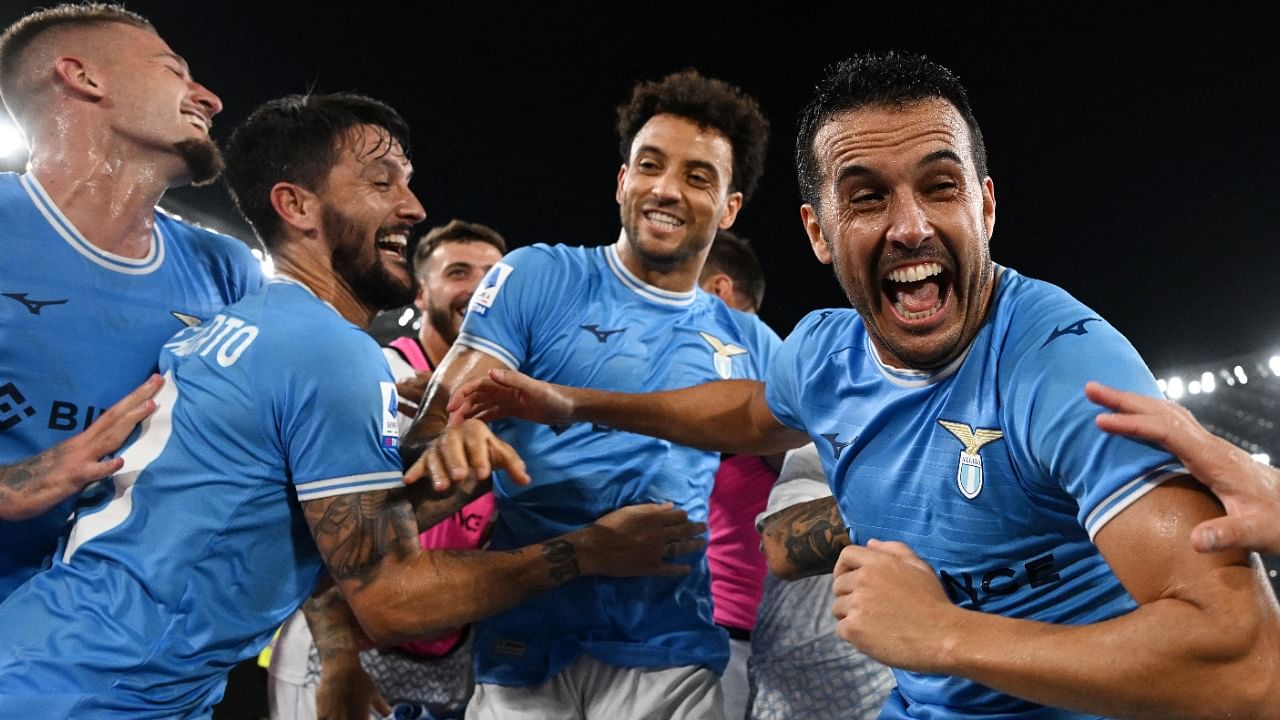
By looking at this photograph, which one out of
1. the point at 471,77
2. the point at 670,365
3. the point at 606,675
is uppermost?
the point at 471,77

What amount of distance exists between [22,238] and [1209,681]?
2485 millimetres

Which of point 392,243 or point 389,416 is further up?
point 392,243

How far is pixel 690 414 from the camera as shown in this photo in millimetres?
2553

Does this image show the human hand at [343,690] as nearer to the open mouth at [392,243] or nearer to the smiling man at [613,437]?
the smiling man at [613,437]

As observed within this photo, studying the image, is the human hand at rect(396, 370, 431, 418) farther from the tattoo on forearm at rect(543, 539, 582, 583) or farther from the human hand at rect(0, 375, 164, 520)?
the human hand at rect(0, 375, 164, 520)

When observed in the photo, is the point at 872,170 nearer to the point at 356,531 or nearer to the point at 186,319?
the point at 356,531

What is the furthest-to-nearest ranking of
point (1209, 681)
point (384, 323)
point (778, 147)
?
point (778, 147), point (384, 323), point (1209, 681)

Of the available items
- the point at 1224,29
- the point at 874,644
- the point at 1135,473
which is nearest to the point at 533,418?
the point at 874,644

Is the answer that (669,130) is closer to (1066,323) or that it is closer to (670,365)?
(670,365)

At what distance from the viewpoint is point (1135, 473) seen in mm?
1314

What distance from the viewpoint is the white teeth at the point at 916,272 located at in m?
1.76

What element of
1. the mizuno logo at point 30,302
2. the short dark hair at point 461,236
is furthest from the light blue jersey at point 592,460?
the short dark hair at point 461,236

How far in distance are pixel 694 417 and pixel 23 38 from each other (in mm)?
2027

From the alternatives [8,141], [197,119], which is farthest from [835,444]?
[8,141]
